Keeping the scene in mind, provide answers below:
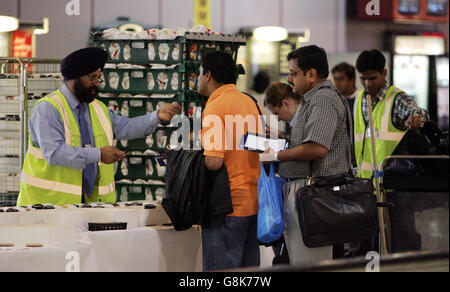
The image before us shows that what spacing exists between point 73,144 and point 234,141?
1142mm

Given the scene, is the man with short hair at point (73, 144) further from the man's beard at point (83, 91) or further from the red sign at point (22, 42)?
the red sign at point (22, 42)

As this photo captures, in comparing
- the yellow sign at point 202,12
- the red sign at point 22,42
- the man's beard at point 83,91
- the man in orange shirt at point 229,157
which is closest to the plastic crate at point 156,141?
the man's beard at point 83,91

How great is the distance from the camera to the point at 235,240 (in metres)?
3.50

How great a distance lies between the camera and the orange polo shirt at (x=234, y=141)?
3.41 m

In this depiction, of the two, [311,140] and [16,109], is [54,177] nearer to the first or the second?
[16,109]

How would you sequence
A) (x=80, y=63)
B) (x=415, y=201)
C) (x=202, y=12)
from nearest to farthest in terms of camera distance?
(x=80, y=63), (x=415, y=201), (x=202, y=12)

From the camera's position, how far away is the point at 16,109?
5.21 metres

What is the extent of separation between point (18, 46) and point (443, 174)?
7.68 meters

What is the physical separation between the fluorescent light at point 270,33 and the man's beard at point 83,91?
26.1 feet

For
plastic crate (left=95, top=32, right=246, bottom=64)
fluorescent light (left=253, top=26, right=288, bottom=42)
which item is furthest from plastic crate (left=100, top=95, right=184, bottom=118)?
fluorescent light (left=253, top=26, right=288, bottom=42)

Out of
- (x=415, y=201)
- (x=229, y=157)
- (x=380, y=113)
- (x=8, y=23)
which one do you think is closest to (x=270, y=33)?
(x=8, y=23)

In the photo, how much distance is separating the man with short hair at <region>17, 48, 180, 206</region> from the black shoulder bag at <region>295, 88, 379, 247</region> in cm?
121
